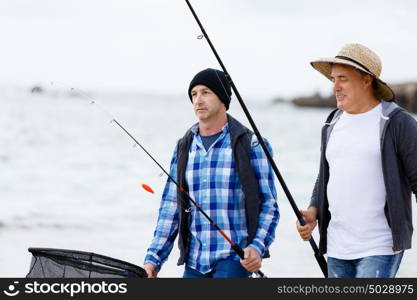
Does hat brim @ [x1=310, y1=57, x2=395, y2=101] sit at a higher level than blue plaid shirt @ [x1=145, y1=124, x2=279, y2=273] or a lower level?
higher

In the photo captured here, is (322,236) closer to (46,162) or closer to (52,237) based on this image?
(52,237)

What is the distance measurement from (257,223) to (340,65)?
754 millimetres

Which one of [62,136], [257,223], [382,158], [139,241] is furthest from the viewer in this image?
[62,136]

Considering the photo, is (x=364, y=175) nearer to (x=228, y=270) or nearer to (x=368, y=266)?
(x=368, y=266)

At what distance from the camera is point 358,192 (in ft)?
11.3

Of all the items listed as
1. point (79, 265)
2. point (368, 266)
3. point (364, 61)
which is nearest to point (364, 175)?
point (368, 266)

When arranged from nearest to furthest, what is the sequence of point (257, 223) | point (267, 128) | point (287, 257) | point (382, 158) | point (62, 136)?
point (382, 158) < point (257, 223) < point (287, 257) < point (62, 136) < point (267, 128)

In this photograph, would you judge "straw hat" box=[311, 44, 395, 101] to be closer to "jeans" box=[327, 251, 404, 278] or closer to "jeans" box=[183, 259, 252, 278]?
"jeans" box=[327, 251, 404, 278]

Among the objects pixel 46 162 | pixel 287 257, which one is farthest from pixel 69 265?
→ pixel 46 162

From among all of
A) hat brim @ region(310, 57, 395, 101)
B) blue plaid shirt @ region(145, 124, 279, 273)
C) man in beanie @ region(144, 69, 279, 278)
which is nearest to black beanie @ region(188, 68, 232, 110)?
man in beanie @ region(144, 69, 279, 278)

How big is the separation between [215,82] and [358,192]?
0.82 m

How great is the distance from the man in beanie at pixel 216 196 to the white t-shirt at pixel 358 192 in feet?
0.98

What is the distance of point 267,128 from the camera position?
105 feet

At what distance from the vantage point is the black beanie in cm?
378
